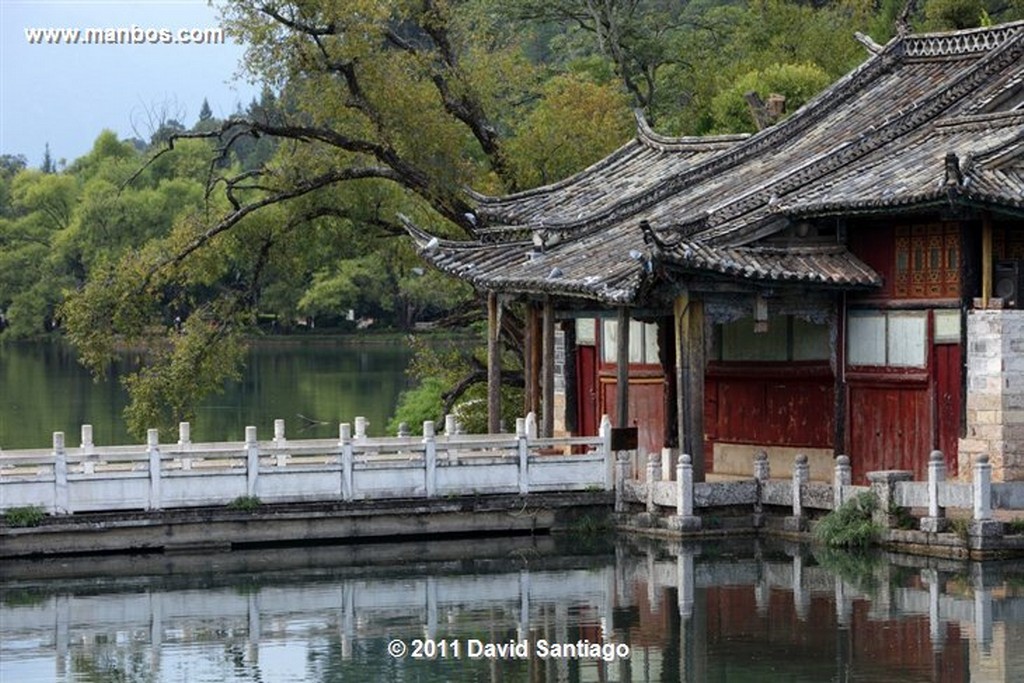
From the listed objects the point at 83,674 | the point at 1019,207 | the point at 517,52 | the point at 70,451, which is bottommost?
the point at 83,674

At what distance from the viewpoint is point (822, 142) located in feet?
108

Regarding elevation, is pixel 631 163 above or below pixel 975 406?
above

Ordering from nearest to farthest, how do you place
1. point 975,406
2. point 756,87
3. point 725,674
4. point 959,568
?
point 725,674, point 959,568, point 975,406, point 756,87

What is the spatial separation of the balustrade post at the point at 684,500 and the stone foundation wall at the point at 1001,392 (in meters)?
3.59

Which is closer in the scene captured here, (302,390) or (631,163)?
(631,163)

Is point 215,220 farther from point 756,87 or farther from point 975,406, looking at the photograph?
point 975,406

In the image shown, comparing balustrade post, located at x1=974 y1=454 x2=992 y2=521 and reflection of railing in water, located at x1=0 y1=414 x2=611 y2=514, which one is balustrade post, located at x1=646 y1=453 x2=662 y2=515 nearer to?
reflection of railing in water, located at x1=0 y1=414 x2=611 y2=514

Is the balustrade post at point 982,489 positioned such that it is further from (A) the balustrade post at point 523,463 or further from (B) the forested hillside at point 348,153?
(B) the forested hillside at point 348,153

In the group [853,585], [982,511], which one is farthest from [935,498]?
[853,585]

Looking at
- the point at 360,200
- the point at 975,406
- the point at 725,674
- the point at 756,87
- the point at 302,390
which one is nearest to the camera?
the point at 725,674

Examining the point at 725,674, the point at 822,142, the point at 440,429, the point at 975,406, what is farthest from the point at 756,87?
the point at 725,674

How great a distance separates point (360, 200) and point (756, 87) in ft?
42.6

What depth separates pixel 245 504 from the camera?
28.5 meters

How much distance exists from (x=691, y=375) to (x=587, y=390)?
239 inches
